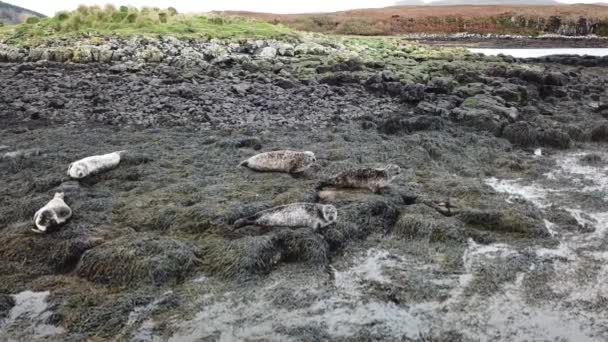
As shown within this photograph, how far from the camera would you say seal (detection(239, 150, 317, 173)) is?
8.70m

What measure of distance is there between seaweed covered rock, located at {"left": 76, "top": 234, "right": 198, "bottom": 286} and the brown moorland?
4039cm

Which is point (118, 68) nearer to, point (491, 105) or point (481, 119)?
point (481, 119)

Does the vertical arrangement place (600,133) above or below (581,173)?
above

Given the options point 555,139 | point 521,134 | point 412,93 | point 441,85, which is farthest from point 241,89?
point 555,139

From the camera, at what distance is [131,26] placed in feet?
81.9

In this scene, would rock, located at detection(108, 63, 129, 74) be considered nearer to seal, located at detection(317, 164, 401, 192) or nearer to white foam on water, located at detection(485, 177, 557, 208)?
seal, located at detection(317, 164, 401, 192)

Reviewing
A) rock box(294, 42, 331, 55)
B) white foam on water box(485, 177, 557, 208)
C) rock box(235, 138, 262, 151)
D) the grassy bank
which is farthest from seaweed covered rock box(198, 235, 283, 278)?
the grassy bank

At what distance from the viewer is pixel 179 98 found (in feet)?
44.9

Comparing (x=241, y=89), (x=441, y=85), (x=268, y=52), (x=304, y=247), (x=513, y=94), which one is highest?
(x=268, y=52)

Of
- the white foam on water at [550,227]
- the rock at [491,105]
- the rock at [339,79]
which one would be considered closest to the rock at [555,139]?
the rock at [491,105]

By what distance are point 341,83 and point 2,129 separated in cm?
904

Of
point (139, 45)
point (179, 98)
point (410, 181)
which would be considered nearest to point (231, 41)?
point (139, 45)

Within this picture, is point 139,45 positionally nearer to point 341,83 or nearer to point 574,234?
point 341,83

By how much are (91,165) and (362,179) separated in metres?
4.23
